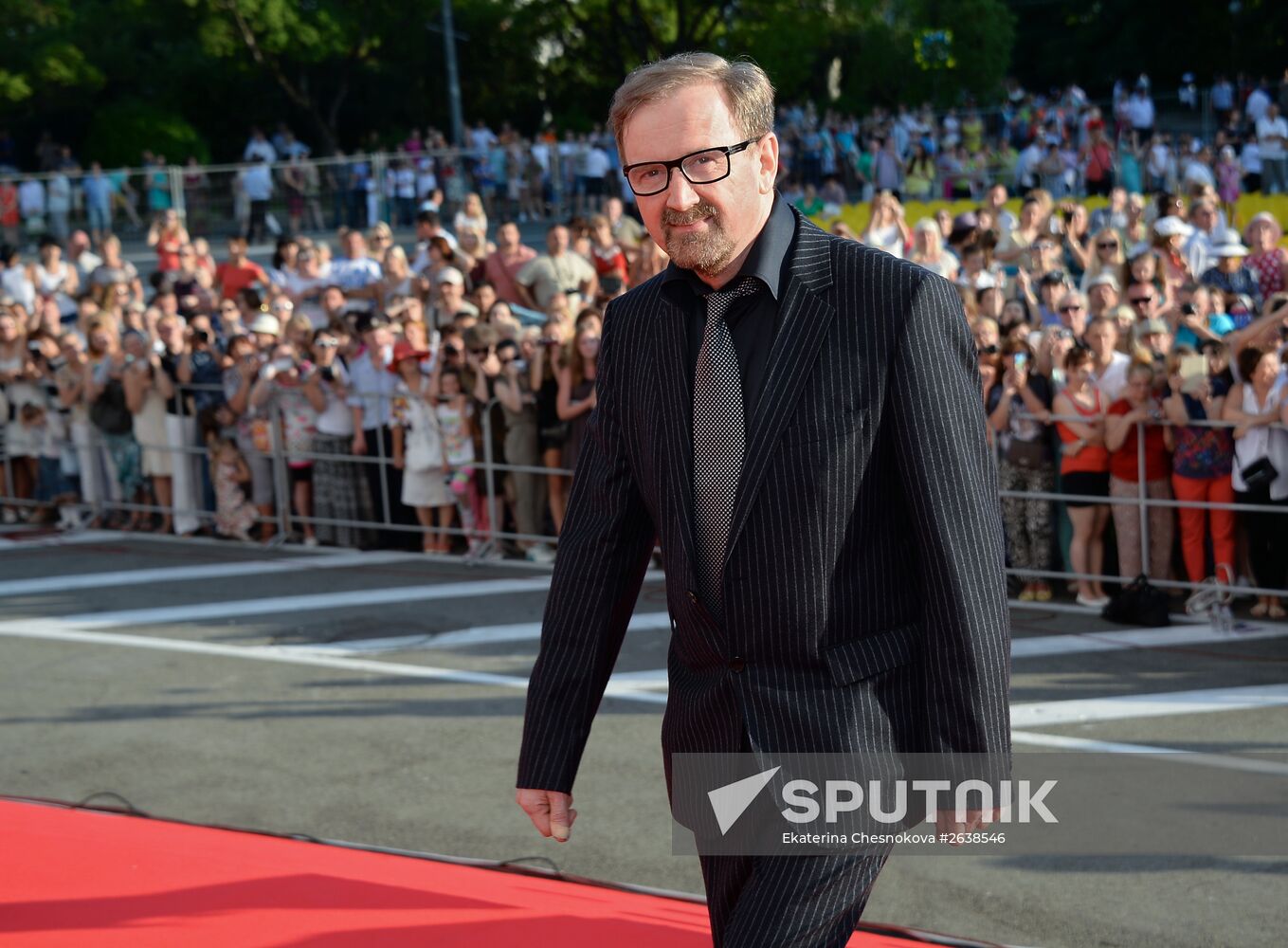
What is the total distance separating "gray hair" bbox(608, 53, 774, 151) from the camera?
8.91 feet

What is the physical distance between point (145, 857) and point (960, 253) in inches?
361

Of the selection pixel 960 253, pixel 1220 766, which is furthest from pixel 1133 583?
pixel 960 253

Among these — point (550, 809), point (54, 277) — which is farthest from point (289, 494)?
point (550, 809)

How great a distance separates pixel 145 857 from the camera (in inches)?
189

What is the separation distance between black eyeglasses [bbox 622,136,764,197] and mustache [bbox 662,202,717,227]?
0.04 metres

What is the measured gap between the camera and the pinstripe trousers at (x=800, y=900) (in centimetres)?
270

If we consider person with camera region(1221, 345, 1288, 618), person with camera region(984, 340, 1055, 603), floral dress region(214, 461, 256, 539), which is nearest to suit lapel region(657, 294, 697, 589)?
person with camera region(1221, 345, 1288, 618)

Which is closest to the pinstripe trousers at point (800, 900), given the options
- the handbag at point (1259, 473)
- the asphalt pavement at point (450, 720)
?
the asphalt pavement at point (450, 720)

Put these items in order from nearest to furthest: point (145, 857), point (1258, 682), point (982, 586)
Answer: point (982, 586), point (145, 857), point (1258, 682)

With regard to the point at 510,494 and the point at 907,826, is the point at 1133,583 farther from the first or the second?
the point at 907,826

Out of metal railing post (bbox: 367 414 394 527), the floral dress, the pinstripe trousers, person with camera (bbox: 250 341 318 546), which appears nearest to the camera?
the pinstripe trousers

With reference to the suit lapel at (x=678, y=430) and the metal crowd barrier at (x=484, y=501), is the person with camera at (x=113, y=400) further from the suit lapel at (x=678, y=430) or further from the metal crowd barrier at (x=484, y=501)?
the suit lapel at (x=678, y=430)

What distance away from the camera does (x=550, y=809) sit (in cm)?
305

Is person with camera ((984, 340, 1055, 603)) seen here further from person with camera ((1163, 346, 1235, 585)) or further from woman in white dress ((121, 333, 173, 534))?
woman in white dress ((121, 333, 173, 534))
